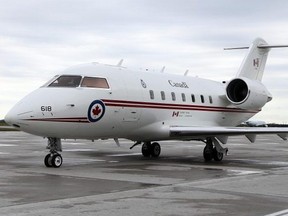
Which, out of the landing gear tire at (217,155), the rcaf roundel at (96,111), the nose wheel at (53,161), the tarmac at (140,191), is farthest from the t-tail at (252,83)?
the nose wheel at (53,161)

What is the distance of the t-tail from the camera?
2006cm

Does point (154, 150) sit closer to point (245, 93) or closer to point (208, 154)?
point (208, 154)

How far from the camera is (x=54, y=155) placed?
1409 centimetres

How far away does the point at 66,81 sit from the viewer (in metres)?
14.8

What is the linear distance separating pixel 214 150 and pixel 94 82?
5.51 meters

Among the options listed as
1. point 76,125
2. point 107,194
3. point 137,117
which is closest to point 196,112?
point 137,117

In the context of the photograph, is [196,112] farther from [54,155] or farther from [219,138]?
[54,155]

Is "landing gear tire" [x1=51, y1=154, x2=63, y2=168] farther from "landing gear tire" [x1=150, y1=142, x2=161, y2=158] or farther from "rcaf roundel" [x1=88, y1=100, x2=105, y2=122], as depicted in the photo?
"landing gear tire" [x1=150, y1=142, x2=161, y2=158]

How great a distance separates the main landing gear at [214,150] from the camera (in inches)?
702

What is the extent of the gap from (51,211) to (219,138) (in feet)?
36.9

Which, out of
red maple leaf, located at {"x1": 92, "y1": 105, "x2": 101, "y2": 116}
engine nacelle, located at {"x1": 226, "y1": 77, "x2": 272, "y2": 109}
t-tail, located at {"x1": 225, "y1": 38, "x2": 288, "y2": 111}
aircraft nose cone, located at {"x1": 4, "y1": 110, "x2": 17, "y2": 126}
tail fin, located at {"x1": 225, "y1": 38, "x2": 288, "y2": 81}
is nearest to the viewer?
aircraft nose cone, located at {"x1": 4, "y1": 110, "x2": 17, "y2": 126}

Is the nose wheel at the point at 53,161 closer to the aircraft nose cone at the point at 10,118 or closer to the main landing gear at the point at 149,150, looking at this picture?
the aircraft nose cone at the point at 10,118

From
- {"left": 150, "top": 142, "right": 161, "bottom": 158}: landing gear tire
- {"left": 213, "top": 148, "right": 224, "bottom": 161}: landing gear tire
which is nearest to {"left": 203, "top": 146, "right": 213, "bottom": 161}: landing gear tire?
{"left": 213, "top": 148, "right": 224, "bottom": 161}: landing gear tire

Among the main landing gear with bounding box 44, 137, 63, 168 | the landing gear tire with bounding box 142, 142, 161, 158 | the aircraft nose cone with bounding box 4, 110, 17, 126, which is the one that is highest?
the aircraft nose cone with bounding box 4, 110, 17, 126
